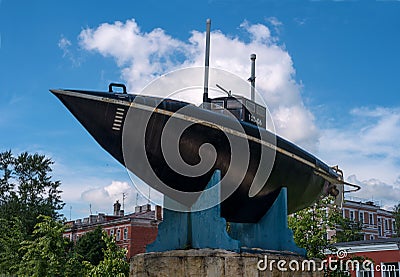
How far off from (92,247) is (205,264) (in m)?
36.3

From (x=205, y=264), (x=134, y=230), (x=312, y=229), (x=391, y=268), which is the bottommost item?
(x=391, y=268)

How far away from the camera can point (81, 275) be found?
25516 mm

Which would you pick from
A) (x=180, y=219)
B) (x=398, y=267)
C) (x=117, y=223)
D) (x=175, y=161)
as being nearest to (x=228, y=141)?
(x=175, y=161)

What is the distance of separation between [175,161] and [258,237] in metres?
2.56

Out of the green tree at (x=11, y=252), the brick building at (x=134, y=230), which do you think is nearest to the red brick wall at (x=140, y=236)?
the brick building at (x=134, y=230)

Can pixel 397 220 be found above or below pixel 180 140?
above

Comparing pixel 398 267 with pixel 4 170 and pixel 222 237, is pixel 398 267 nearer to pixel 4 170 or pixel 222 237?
pixel 222 237

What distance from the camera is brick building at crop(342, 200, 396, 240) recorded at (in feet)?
192

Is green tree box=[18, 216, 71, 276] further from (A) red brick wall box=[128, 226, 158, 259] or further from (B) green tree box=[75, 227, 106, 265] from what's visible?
(A) red brick wall box=[128, 226, 158, 259]


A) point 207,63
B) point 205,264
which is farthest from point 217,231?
point 207,63

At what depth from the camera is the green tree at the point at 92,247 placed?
41688mm

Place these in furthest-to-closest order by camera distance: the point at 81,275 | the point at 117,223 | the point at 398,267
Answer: the point at 117,223 < the point at 398,267 < the point at 81,275

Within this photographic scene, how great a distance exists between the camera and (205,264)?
7.77m

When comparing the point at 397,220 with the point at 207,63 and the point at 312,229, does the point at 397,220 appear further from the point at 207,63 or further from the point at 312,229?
the point at 207,63
